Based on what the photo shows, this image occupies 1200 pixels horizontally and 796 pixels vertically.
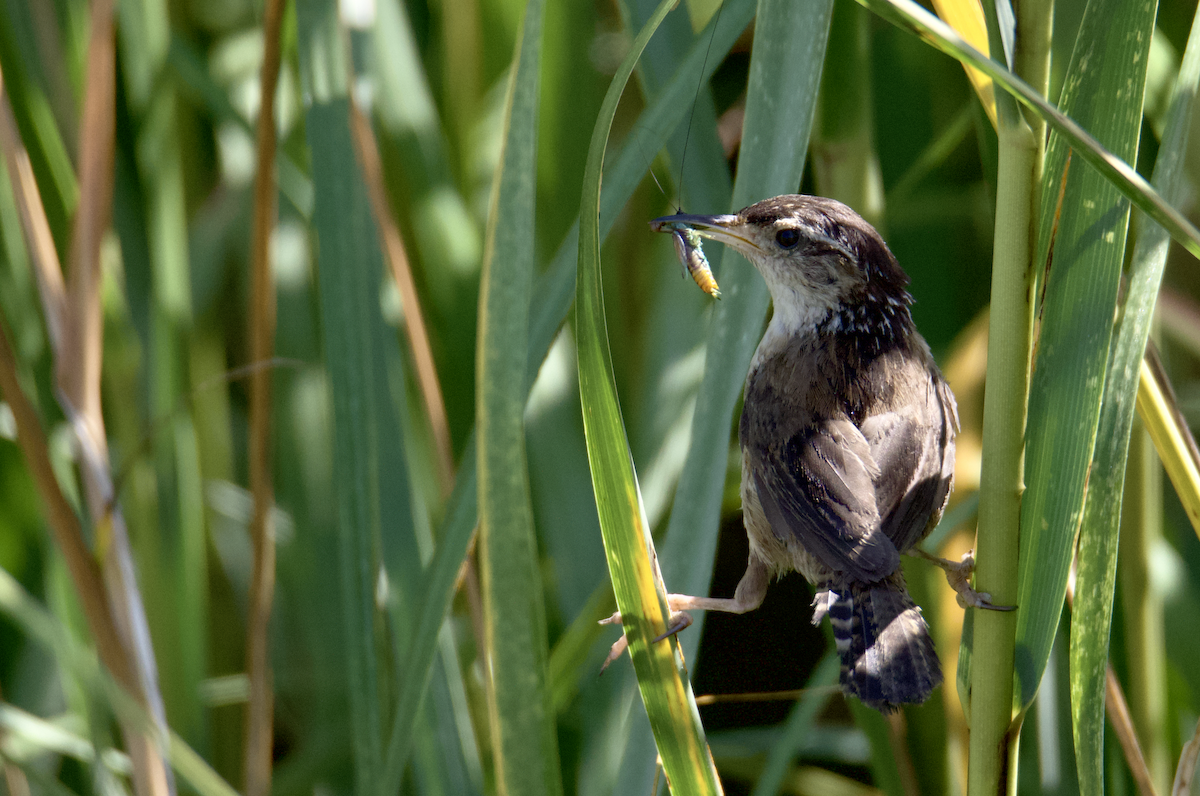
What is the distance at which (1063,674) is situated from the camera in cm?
162

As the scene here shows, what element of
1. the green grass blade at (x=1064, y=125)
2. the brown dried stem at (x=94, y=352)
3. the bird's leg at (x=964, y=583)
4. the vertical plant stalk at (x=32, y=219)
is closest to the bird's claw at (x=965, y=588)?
the bird's leg at (x=964, y=583)

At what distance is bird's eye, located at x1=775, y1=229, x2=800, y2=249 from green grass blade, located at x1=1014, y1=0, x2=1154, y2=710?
0.43 metres

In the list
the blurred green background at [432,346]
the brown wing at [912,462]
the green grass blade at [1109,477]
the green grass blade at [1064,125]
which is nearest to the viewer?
the green grass blade at [1064,125]

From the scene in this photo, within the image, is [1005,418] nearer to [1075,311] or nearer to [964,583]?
[1075,311]

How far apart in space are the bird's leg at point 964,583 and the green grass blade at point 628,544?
28 centimetres

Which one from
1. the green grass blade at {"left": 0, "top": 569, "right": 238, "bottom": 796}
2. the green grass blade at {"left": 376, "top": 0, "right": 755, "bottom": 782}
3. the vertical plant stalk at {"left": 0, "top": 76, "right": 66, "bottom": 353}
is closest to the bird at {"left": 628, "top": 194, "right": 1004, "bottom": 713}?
the green grass blade at {"left": 376, "top": 0, "right": 755, "bottom": 782}

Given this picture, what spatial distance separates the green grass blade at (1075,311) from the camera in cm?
85

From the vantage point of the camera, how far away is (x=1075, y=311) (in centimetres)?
86

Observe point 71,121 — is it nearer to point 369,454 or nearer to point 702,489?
point 369,454

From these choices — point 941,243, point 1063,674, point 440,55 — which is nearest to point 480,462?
point 1063,674

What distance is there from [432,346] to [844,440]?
1.07 m

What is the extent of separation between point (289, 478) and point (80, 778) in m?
0.83

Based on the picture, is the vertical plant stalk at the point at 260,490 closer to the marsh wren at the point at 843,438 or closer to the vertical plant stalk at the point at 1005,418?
the marsh wren at the point at 843,438

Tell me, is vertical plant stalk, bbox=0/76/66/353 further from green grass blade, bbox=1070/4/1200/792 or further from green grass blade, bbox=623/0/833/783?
green grass blade, bbox=1070/4/1200/792
